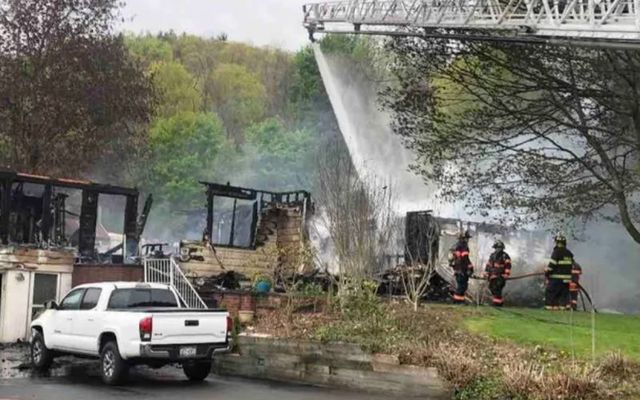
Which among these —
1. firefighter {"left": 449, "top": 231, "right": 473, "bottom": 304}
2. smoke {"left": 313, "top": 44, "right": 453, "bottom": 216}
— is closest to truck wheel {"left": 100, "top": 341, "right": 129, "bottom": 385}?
firefighter {"left": 449, "top": 231, "right": 473, "bottom": 304}

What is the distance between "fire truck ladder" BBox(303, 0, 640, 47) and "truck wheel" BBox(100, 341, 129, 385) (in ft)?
36.0

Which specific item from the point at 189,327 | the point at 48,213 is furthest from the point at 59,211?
the point at 189,327

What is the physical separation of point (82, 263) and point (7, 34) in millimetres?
10508

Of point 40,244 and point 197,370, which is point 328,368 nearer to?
point 197,370

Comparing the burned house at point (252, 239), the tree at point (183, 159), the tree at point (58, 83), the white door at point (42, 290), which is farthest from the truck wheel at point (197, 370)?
the tree at point (183, 159)

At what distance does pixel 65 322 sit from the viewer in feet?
45.4

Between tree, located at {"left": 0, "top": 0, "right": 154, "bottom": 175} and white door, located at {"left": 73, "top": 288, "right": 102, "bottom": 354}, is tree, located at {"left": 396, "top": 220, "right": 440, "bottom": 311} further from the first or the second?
tree, located at {"left": 0, "top": 0, "right": 154, "bottom": 175}

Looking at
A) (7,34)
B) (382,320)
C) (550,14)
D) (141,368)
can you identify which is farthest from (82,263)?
(550,14)

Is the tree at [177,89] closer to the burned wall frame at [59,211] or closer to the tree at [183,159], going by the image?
the tree at [183,159]

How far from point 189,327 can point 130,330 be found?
2.97 ft

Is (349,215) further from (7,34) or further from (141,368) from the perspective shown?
(7,34)

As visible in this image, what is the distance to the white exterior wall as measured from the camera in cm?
1758

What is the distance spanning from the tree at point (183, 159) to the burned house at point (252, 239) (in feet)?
77.0

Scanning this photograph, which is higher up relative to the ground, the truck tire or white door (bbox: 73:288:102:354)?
white door (bbox: 73:288:102:354)
